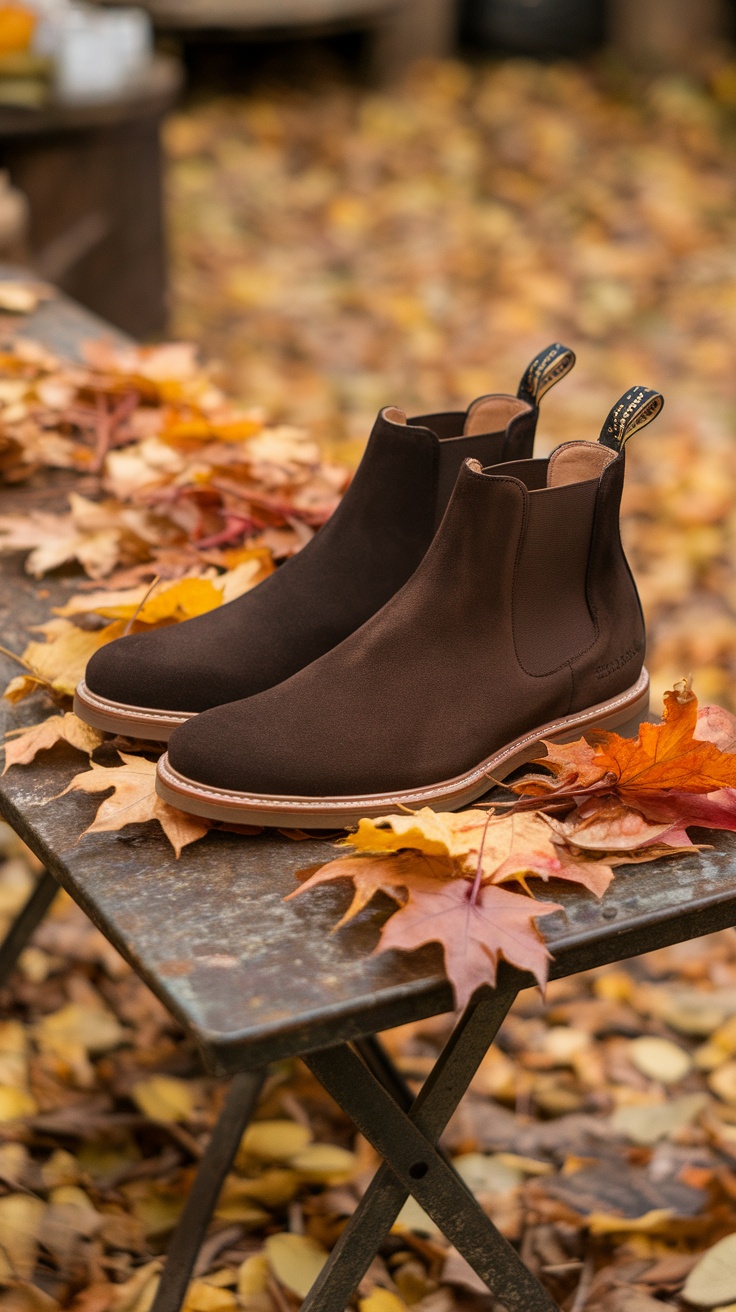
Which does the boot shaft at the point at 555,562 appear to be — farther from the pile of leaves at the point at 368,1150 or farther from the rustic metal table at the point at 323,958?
the pile of leaves at the point at 368,1150

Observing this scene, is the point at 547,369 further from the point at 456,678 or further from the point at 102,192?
the point at 102,192

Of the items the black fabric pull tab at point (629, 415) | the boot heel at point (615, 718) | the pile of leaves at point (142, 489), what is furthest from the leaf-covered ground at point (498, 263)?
the black fabric pull tab at point (629, 415)

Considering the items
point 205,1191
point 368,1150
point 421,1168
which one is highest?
point 421,1168

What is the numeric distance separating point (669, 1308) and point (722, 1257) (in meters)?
0.08

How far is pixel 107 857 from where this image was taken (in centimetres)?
92

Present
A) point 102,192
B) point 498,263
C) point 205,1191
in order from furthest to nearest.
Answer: point 498,263, point 102,192, point 205,1191

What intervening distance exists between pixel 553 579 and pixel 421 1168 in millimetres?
440

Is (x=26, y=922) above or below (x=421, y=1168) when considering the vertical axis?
below

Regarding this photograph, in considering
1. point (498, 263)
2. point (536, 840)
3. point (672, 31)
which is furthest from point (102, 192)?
point (672, 31)

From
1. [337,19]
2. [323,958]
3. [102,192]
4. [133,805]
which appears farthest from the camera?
[337,19]

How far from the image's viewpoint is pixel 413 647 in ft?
3.15

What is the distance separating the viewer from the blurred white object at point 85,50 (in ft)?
10.1

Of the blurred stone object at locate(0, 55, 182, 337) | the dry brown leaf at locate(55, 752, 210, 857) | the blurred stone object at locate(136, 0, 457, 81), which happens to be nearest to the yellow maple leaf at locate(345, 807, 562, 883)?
the dry brown leaf at locate(55, 752, 210, 857)

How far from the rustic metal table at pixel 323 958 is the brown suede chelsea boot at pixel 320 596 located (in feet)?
0.30
